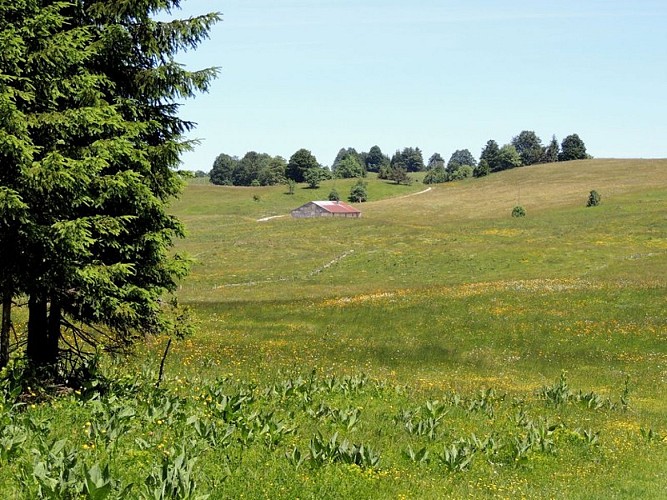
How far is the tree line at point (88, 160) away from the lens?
38.6ft

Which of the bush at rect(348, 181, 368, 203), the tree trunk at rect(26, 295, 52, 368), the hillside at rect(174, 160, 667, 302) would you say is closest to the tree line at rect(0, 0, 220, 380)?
the tree trunk at rect(26, 295, 52, 368)

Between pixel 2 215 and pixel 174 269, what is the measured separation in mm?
3834

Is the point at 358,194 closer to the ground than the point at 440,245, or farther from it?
farther from it

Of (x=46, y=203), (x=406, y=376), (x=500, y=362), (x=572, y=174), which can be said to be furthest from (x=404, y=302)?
(x=572, y=174)

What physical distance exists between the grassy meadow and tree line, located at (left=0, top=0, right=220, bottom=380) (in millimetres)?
1918

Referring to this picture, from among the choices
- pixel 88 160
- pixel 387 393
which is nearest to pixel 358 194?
pixel 387 393

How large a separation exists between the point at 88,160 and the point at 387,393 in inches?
378

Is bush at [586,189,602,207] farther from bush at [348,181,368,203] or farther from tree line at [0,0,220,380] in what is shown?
tree line at [0,0,220,380]

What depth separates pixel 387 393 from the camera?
57.2 feet

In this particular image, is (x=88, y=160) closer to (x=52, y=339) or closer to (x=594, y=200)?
(x=52, y=339)

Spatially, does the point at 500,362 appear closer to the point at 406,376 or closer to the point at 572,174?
the point at 406,376

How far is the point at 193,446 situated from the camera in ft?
32.9

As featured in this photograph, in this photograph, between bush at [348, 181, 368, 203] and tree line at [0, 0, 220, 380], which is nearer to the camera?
tree line at [0, 0, 220, 380]

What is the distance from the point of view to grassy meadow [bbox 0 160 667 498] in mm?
9594
